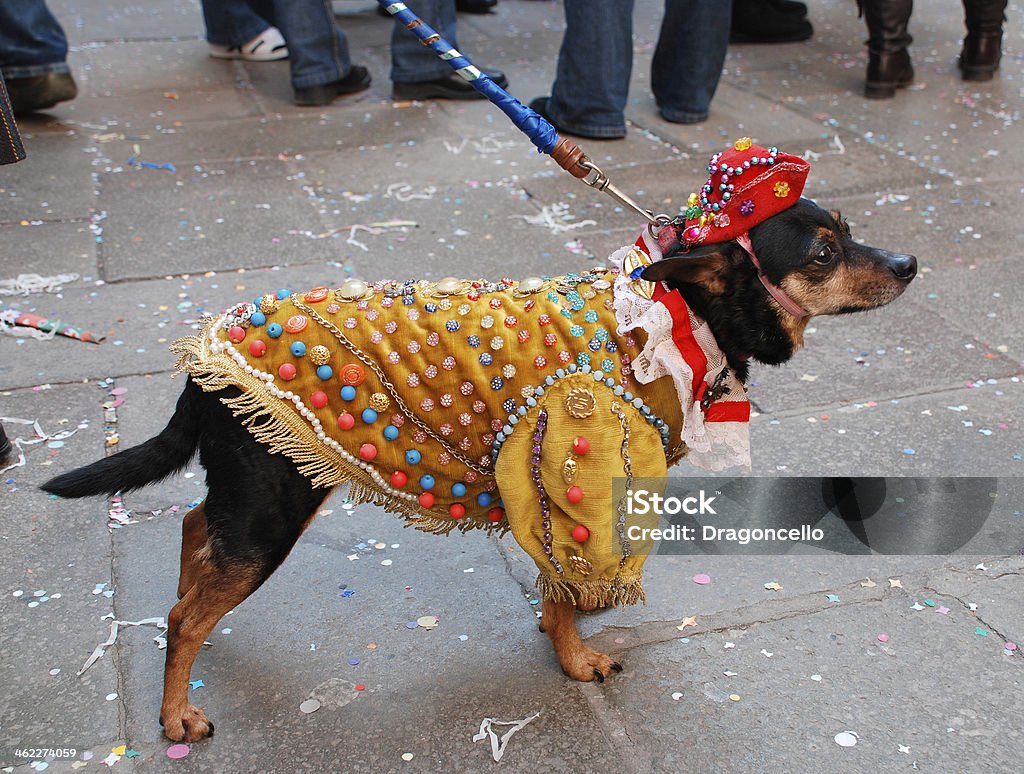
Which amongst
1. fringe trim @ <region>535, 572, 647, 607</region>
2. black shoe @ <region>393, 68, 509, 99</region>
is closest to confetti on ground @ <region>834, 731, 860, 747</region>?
fringe trim @ <region>535, 572, 647, 607</region>

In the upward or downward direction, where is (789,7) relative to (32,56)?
downward

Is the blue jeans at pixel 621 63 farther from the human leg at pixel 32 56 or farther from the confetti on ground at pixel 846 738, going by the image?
the confetti on ground at pixel 846 738

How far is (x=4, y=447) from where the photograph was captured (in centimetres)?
356

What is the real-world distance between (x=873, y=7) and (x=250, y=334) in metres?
6.16

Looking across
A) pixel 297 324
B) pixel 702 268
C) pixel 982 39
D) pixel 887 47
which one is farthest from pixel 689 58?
pixel 297 324

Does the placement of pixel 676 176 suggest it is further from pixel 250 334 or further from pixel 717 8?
pixel 250 334

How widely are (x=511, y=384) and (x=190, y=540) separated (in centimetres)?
111

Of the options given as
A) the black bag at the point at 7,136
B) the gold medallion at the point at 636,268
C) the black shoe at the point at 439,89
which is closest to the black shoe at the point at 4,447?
the black bag at the point at 7,136

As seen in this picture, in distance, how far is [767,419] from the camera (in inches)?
155

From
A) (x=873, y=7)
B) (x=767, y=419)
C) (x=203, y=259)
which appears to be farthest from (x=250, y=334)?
(x=873, y=7)

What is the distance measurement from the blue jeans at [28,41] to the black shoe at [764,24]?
5546 millimetres

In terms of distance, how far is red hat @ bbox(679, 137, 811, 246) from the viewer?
Result: 2.44m

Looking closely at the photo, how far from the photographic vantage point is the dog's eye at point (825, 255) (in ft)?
8.14

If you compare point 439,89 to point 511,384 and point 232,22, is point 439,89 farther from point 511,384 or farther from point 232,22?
→ point 511,384
